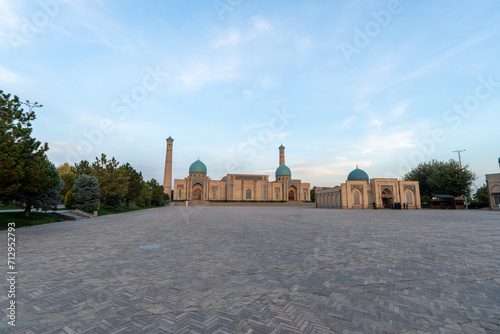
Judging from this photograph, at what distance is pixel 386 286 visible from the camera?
13.9 feet

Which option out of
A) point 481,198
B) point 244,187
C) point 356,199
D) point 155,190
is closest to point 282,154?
point 244,187

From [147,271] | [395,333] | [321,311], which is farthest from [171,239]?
[395,333]

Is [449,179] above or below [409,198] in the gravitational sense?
above

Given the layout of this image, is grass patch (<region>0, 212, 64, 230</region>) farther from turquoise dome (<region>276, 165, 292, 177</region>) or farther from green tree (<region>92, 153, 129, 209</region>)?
turquoise dome (<region>276, 165, 292, 177</region>)

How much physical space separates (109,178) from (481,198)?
53.9 meters

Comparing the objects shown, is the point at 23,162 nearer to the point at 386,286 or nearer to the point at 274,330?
the point at 274,330

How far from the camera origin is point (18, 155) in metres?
10.6

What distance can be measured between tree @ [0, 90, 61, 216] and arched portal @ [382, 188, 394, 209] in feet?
133

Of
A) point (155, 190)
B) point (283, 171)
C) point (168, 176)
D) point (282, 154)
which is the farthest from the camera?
point (282, 154)

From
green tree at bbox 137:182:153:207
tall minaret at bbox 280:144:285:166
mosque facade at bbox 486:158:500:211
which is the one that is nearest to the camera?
mosque facade at bbox 486:158:500:211

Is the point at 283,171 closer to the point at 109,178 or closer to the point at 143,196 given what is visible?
the point at 143,196

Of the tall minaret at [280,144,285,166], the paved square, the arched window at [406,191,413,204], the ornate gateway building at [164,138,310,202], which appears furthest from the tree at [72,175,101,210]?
the tall minaret at [280,144,285,166]

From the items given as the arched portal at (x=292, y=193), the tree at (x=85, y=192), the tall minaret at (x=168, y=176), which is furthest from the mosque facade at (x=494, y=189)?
the tall minaret at (x=168, y=176)

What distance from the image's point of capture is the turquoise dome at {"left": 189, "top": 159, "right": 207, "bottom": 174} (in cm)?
5943
